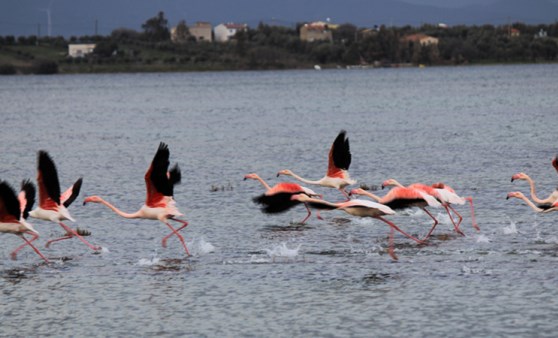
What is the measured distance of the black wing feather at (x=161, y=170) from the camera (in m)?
18.2

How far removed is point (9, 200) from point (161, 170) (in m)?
2.34

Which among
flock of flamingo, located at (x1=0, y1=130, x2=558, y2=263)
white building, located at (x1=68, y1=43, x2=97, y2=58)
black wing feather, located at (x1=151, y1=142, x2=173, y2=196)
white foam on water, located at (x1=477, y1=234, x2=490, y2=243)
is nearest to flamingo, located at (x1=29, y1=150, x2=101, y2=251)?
flock of flamingo, located at (x1=0, y1=130, x2=558, y2=263)

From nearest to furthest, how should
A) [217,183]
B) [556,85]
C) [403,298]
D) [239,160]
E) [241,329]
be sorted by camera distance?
[241,329], [403,298], [217,183], [239,160], [556,85]

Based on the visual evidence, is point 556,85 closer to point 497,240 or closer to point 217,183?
point 217,183

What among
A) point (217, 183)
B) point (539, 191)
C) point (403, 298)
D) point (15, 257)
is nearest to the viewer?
point (403, 298)

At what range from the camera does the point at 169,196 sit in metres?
19.4

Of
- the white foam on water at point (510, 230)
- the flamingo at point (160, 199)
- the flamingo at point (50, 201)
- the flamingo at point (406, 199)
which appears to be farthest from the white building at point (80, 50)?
the flamingo at point (406, 199)

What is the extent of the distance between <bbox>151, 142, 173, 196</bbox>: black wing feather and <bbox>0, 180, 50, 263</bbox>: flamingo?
6.77 feet

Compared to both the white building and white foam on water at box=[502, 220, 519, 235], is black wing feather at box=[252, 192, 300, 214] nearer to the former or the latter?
white foam on water at box=[502, 220, 519, 235]

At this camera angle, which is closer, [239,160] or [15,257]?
[15,257]

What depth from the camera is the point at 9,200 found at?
18.2m

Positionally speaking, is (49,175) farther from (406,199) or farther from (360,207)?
(406,199)

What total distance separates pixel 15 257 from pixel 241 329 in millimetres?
6146

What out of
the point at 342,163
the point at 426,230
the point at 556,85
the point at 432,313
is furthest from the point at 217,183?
the point at 556,85
